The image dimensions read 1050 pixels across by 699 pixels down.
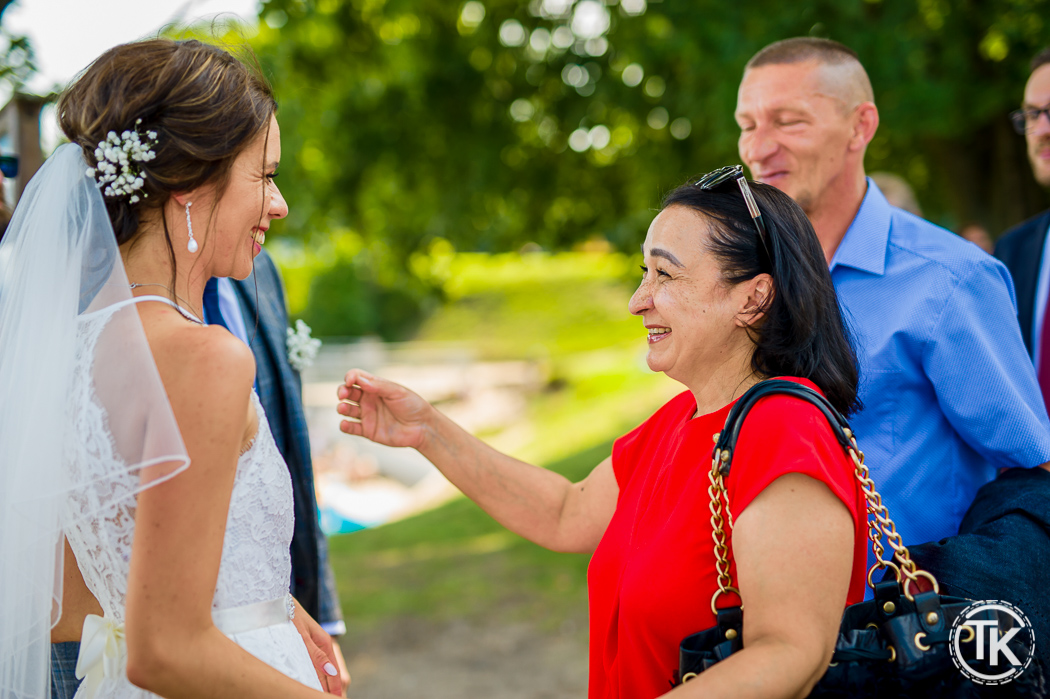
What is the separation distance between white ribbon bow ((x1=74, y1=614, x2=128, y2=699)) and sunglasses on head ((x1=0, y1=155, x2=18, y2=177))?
156 centimetres

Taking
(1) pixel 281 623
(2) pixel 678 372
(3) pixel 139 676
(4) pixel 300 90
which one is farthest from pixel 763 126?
(4) pixel 300 90

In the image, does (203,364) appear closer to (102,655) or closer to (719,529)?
(102,655)

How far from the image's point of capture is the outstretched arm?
2.53 meters

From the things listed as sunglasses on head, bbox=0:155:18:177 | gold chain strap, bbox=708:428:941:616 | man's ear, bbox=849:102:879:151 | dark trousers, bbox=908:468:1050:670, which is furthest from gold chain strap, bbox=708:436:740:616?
sunglasses on head, bbox=0:155:18:177

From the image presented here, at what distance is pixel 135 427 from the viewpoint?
154cm

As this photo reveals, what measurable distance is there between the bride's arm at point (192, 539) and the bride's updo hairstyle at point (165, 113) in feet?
1.10

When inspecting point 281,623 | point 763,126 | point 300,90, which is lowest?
point 281,623

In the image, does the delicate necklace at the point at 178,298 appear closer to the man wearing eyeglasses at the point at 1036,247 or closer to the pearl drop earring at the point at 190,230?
the pearl drop earring at the point at 190,230

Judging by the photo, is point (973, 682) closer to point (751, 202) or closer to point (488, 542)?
point (751, 202)

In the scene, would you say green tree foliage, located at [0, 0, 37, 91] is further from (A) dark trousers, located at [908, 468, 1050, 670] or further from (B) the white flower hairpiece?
(A) dark trousers, located at [908, 468, 1050, 670]

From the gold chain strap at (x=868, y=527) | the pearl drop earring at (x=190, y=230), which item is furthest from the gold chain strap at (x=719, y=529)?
the pearl drop earring at (x=190, y=230)

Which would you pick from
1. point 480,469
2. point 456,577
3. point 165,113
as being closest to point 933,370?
point 480,469

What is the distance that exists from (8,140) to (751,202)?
2.55m

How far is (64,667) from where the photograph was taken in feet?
6.46
